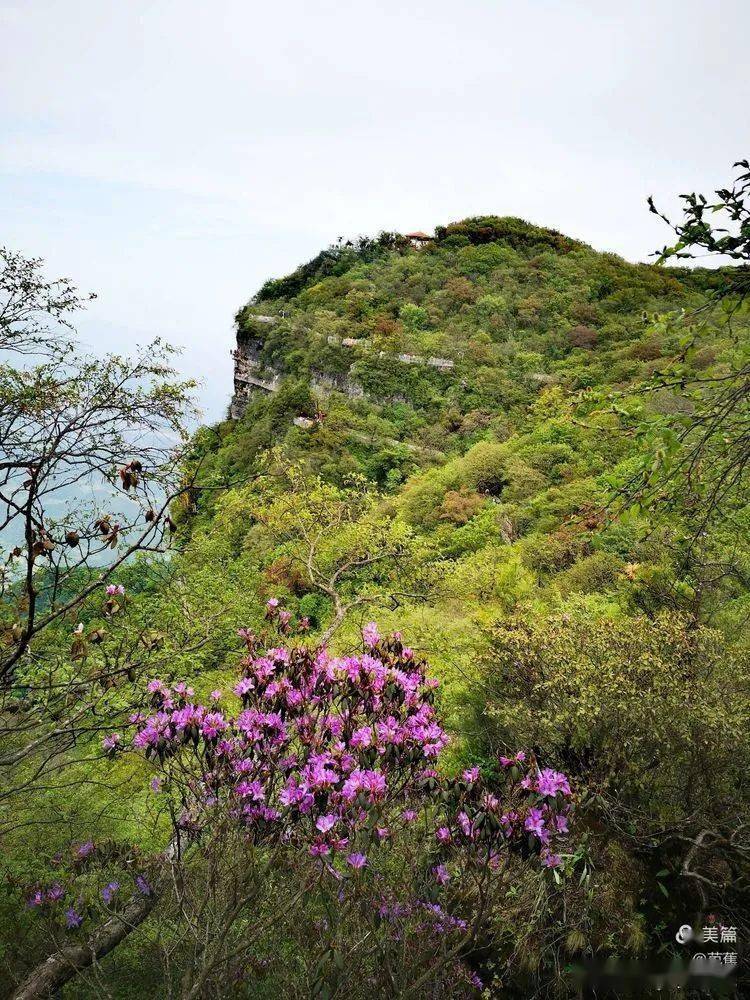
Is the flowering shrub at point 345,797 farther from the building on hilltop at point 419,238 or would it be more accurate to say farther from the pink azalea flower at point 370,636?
the building on hilltop at point 419,238

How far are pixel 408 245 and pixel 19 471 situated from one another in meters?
49.2

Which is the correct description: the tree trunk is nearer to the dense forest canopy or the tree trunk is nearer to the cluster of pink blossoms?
the dense forest canopy

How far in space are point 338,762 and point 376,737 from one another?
259mm

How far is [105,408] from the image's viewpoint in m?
4.06

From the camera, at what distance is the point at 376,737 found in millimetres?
2949

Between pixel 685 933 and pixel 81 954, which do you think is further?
pixel 685 933

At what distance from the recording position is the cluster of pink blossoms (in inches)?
106

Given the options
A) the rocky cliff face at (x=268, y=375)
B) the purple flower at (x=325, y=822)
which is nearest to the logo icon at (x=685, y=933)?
the purple flower at (x=325, y=822)

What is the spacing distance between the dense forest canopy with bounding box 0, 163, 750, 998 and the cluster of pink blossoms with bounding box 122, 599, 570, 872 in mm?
16

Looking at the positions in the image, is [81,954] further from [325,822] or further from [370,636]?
[370,636]

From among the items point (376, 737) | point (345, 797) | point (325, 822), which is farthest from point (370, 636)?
point (325, 822)

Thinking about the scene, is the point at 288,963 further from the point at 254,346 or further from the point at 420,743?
the point at 254,346

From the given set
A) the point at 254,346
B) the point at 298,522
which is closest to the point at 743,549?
the point at 298,522

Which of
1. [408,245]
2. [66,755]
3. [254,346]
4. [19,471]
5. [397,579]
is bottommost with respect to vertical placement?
[66,755]
